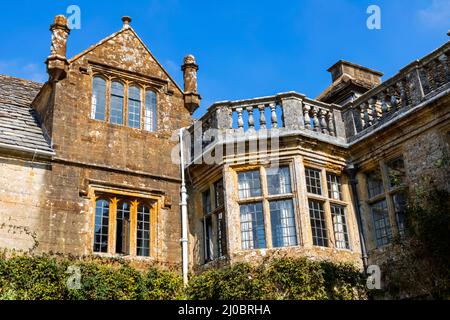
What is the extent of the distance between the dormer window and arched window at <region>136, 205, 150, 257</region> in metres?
2.24

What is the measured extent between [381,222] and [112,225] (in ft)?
20.0

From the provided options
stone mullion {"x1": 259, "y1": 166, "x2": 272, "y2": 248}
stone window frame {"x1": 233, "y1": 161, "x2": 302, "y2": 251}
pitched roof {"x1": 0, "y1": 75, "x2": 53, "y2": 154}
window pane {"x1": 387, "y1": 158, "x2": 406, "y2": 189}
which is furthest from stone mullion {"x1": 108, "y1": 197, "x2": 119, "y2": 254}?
window pane {"x1": 387, "y1": 158, "x2": 406, "y2": 189}

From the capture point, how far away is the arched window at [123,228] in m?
13.3

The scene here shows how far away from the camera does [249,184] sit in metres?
12.9

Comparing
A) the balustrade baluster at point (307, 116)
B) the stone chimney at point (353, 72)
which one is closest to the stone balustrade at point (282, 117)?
the balustrade baluster at point (307, 116)

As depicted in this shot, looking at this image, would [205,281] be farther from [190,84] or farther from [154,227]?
[190,84]

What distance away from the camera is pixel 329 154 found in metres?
13.2

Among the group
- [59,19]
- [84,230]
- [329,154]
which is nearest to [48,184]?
[84,230]

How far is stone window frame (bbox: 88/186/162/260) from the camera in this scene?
42.8 ft

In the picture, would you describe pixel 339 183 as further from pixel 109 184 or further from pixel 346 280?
pixel 109 184

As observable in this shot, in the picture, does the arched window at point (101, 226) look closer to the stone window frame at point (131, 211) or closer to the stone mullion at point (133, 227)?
the stone window frame at point (131, 211)

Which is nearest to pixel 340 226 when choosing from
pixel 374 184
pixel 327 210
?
pixel 327 210

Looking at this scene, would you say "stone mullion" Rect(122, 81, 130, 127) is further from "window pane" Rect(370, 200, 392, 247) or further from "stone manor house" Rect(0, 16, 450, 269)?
"window pane" Rect(370, 200, 392, 247)

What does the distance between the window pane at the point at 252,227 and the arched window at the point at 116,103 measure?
4.21 metres
